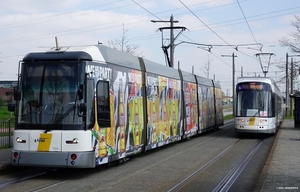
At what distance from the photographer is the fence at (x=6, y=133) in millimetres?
19138

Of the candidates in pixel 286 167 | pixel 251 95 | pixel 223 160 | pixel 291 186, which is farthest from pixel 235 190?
pixel 251 95

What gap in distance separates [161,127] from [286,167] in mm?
6114

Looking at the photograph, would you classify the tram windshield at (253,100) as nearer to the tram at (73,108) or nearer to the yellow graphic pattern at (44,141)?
the tram at (73,108)

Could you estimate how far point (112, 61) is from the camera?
558 inches

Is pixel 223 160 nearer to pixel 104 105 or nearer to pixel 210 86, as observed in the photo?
pixel 104 105

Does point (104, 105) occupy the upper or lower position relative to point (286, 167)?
upper

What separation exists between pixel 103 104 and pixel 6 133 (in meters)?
8.37

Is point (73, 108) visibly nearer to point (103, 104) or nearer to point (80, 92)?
point (80, 92)

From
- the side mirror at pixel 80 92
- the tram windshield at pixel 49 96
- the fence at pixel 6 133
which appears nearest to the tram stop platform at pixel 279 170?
the fence at pixel 6 133

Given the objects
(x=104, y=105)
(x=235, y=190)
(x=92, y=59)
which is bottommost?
(x=235, y=190)

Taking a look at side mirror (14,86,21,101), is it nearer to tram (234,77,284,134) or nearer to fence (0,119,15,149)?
fence (0,119,15,149)

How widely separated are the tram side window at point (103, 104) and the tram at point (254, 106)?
1528 cm

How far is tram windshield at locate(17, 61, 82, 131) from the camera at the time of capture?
12273mm

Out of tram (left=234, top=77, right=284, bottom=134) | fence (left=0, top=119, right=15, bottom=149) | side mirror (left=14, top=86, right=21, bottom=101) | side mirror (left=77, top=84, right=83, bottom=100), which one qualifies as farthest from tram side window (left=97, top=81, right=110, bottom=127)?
tram (left=234, top=77, right=284, bottom=134)
